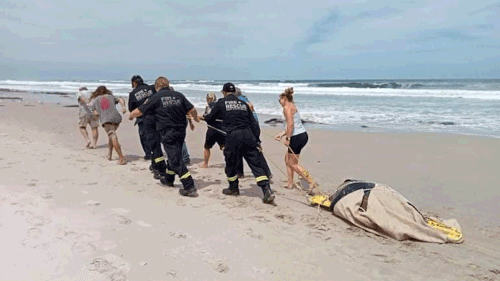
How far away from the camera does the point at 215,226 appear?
4.25 meters

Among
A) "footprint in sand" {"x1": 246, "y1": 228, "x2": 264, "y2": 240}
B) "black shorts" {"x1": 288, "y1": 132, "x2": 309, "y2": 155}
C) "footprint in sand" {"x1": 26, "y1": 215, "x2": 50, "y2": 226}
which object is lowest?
"footprint in sand" {"x1": 246, "y1": 228, "x2": 264, "y2": 240}

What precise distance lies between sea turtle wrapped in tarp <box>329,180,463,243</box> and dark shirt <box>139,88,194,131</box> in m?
2.58

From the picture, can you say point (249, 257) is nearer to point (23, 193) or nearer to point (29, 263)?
point (29, 263)

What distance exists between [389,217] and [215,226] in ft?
6.50

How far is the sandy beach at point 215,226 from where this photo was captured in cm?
330

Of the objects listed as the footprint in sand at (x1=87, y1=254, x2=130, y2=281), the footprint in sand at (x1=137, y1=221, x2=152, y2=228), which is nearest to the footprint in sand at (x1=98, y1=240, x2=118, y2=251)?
the footprint in sand at (x1=87, y1=254, x2=130, y2=281)

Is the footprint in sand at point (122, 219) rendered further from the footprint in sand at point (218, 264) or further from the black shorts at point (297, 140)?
the black shorts at point (297, 140)

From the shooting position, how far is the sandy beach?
330 centimetres

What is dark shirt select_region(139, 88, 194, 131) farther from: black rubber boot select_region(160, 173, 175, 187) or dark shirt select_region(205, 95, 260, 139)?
black rubber boot select_region(160, 173, 175, 187)

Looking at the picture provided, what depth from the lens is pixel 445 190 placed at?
20.1ft

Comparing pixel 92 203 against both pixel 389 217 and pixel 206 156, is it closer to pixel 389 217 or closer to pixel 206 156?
pixel 206 156

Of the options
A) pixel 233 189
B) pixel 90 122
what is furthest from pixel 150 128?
pixel 90 122

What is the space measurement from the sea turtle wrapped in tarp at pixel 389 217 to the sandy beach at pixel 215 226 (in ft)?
0.33

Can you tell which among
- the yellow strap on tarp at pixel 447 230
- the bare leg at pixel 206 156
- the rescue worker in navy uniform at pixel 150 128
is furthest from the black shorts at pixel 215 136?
the yellow strap on tarp at pixel 447 230
